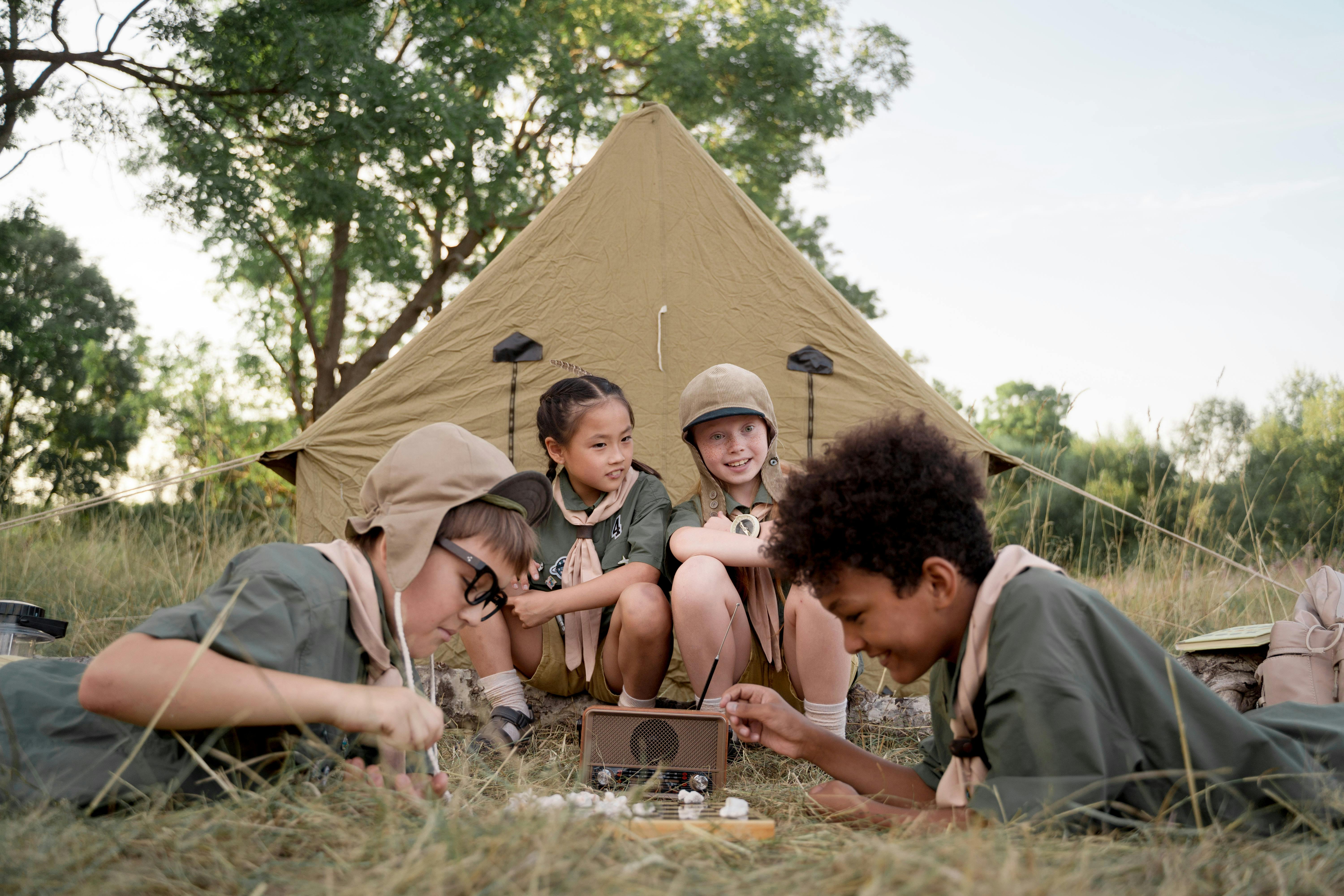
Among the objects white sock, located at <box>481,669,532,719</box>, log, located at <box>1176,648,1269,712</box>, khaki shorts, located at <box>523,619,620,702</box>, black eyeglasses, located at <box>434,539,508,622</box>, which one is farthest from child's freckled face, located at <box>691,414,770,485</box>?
log, located at <box>1176,648,1269,712</box>

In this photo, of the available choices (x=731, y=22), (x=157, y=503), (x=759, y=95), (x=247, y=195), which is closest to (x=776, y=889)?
(x=247, y=195)

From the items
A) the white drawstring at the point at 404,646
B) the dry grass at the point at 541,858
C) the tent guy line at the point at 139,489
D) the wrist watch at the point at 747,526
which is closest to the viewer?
the dry grass at the point at 541,858

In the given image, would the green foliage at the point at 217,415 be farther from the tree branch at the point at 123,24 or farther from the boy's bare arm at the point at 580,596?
the boy's bare arm at the point at 580,596

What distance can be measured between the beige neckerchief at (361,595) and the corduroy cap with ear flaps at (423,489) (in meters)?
0.05

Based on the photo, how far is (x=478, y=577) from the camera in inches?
68.5

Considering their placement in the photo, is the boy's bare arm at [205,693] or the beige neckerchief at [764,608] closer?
the boy's bare arm at [205,693]

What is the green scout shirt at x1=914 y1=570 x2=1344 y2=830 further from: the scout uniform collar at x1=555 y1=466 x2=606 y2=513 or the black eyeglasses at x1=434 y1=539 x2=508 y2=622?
the scout uniform collar at x1=555 y1=466 x2=606 y2=513

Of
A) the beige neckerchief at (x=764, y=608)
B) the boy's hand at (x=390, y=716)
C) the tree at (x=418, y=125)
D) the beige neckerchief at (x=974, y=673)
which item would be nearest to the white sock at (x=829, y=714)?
the beige neckerchief at (x=764, y=608)

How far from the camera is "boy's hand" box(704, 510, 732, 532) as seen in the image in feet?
9.29

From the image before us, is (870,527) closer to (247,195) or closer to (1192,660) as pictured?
(1192,660)

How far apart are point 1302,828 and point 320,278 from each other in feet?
35.6

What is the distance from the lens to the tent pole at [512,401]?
3787mm

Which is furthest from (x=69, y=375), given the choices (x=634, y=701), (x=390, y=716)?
(x=390, y=716)

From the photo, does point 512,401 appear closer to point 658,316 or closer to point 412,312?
point 658,316
